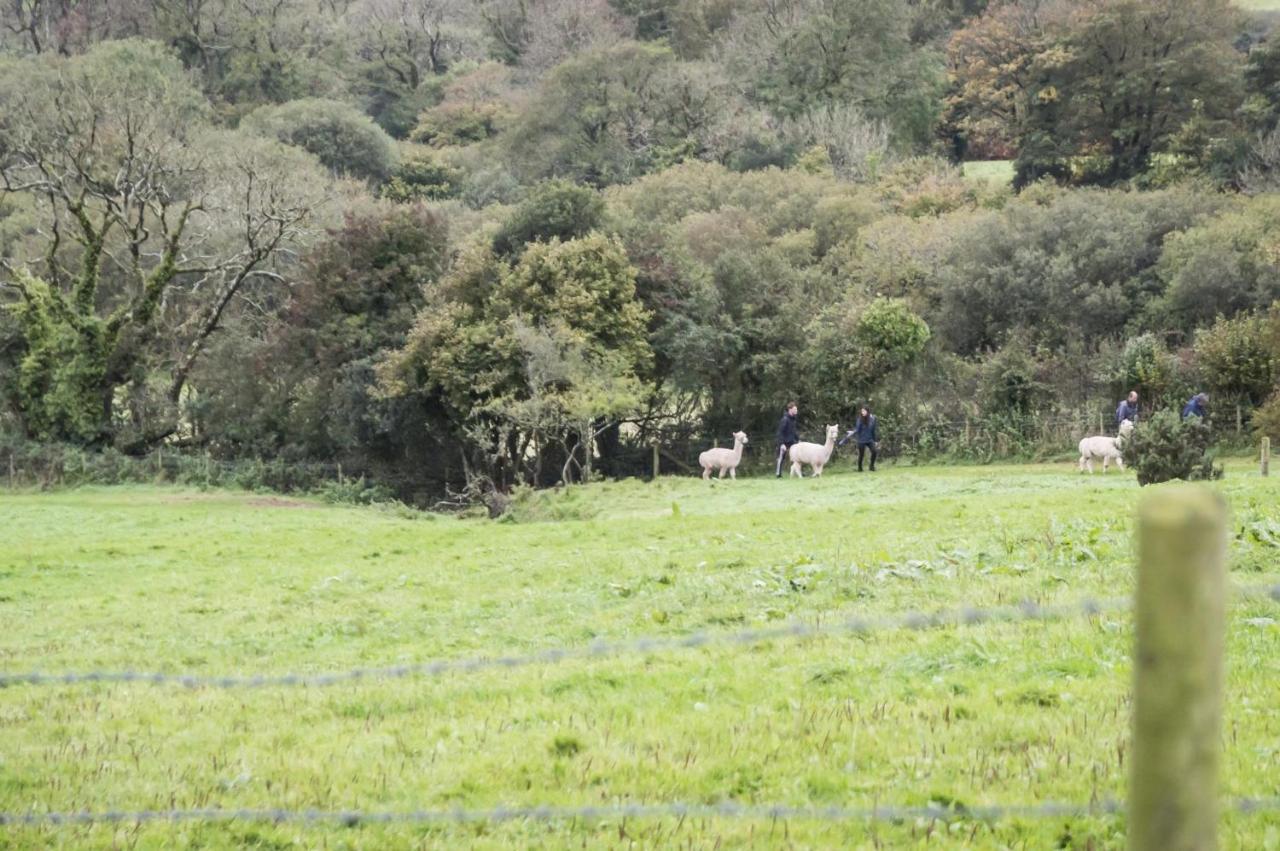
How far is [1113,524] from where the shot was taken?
52.5ft

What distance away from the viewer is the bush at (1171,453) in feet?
76.1

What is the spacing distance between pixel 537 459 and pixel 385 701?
31.6m

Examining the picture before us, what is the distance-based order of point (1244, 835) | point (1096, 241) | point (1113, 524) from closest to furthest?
point (1244, 835)
point (1113, 524)
point (1096, 241)

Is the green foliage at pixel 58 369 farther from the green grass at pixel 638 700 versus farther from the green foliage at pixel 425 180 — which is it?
the green grass at pixel 638 700

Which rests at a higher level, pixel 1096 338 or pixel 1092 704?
pixel 1096 338

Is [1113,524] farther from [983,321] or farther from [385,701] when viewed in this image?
[983,321]

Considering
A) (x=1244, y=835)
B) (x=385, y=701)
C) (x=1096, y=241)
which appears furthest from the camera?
(x=1096, y=241)

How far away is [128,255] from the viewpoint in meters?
54.1

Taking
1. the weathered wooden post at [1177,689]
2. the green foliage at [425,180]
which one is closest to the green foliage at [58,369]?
the green foliage at [425,180]

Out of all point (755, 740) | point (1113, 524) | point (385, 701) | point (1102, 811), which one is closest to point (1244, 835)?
point (1102, 811)

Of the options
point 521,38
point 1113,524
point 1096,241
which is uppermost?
point 521,38

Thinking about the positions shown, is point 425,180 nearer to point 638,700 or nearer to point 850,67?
point 850,67

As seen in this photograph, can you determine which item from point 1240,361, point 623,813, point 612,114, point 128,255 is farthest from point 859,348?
point 612,114

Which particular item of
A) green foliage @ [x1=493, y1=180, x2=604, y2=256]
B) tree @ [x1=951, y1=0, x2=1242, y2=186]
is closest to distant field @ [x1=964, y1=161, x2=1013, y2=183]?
tree @ [x1=951, y1=0, x2=1242, y2=186]
